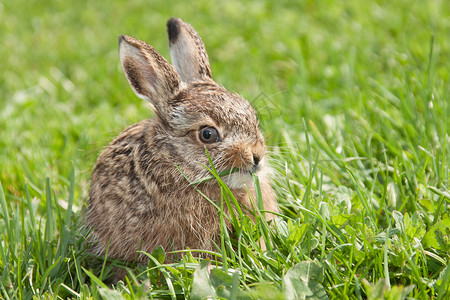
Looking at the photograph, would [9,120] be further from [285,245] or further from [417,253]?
[417,253]

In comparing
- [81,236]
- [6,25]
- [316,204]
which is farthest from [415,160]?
[6,25]

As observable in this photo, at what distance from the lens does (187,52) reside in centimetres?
383

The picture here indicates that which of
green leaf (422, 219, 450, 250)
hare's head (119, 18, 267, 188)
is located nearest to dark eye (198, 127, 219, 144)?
hare's head (119, 18, 267, 188)

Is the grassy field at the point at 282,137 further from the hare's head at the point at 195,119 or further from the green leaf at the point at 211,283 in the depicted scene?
the hare's head at the point at 195,119

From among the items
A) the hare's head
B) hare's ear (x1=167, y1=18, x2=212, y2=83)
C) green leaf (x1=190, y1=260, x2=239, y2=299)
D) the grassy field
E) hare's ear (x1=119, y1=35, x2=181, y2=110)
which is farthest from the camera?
hare's ear (x1=167, y1=18, x2=212, y2=83)

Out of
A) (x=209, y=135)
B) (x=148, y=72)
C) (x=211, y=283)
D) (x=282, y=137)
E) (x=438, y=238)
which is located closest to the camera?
(x=211, y=283)

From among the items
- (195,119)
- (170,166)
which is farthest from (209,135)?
(170,166)

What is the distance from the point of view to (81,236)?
3480mm

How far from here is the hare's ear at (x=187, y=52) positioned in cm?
375

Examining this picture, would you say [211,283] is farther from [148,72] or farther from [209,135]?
[148,72]

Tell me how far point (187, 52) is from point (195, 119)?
29.8 inches

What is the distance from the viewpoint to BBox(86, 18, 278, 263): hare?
320 cm

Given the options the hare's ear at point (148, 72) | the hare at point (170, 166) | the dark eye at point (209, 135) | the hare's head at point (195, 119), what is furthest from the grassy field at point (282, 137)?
the hare's ear at point (148, 72)

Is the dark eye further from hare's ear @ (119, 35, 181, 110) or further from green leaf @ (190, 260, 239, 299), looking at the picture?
green leaf @ (190, 260, 239, 299)
